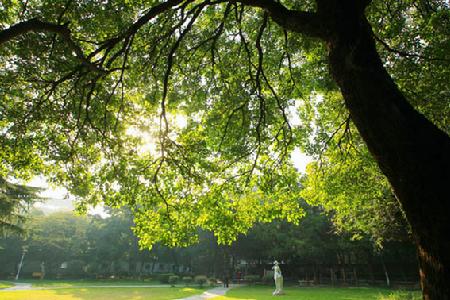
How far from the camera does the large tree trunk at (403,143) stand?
9.41 feet

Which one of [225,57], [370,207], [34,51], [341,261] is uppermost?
[225,57]

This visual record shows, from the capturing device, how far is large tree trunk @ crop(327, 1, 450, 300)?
2867 millimetres

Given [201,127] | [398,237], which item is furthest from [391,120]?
[398,237]

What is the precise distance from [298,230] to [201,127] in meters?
32.0

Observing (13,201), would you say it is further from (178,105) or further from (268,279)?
(268,279)

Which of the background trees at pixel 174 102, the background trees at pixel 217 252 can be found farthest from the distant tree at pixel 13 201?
the background trees at pixel 174 102

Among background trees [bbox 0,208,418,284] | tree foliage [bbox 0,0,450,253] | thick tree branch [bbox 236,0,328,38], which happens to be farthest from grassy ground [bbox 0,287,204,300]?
thick tree branch [bbox 236,0,328,38]

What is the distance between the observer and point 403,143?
315cm

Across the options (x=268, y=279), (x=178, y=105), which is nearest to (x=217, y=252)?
(x=268, y=279)

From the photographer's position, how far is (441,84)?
973cm

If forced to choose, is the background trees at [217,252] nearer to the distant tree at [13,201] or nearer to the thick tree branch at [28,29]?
the distant tree at [13,201]

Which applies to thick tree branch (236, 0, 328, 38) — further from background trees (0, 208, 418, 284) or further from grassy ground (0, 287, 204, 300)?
background trees (0, 208, 418, 284)

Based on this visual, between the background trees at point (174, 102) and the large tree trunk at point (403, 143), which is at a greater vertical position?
the background trees at point (174, 102)

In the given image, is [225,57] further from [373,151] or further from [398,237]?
[398,237]
